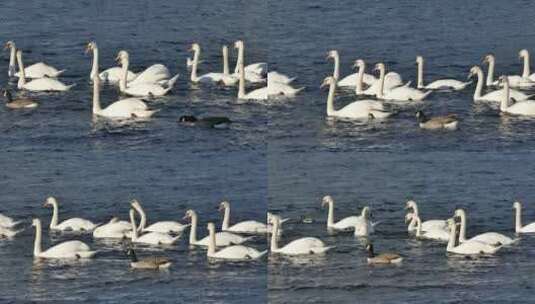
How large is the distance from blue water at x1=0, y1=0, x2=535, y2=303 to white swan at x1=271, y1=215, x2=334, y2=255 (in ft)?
1.06

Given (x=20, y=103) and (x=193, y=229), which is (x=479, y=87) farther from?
(x=20, y=103)

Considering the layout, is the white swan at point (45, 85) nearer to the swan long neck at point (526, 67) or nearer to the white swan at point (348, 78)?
the white swan at point (348, 78)

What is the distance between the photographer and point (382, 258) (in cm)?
2917

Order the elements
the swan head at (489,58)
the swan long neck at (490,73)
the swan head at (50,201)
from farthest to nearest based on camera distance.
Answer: the swan head at (489,58) → the swan long neck at (490,73) → the swan head at (50,201)

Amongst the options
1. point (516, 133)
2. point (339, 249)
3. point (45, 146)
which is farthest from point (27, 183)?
point (516, 133)

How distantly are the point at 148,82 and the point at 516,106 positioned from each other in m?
5.54

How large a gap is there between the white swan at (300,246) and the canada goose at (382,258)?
69 cm

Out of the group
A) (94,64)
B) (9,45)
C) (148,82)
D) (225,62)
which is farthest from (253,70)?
(9,45)

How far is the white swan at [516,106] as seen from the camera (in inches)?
1216

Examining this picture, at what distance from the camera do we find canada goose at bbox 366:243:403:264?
95.6ft

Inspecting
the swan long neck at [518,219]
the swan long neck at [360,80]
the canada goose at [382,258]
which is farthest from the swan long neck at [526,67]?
the canada goose at [382,258]

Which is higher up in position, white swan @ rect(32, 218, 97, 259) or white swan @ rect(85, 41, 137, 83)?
white swan @ rect(85, 41, 137, 83)

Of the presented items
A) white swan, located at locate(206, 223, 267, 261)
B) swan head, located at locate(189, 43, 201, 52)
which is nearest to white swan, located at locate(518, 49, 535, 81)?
swan head, located at locate(189, 43, 201, 52)

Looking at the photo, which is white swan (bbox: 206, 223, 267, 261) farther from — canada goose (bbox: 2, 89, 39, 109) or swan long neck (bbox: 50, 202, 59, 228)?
canada goose (bbox: 2, 89, 39, 109)
